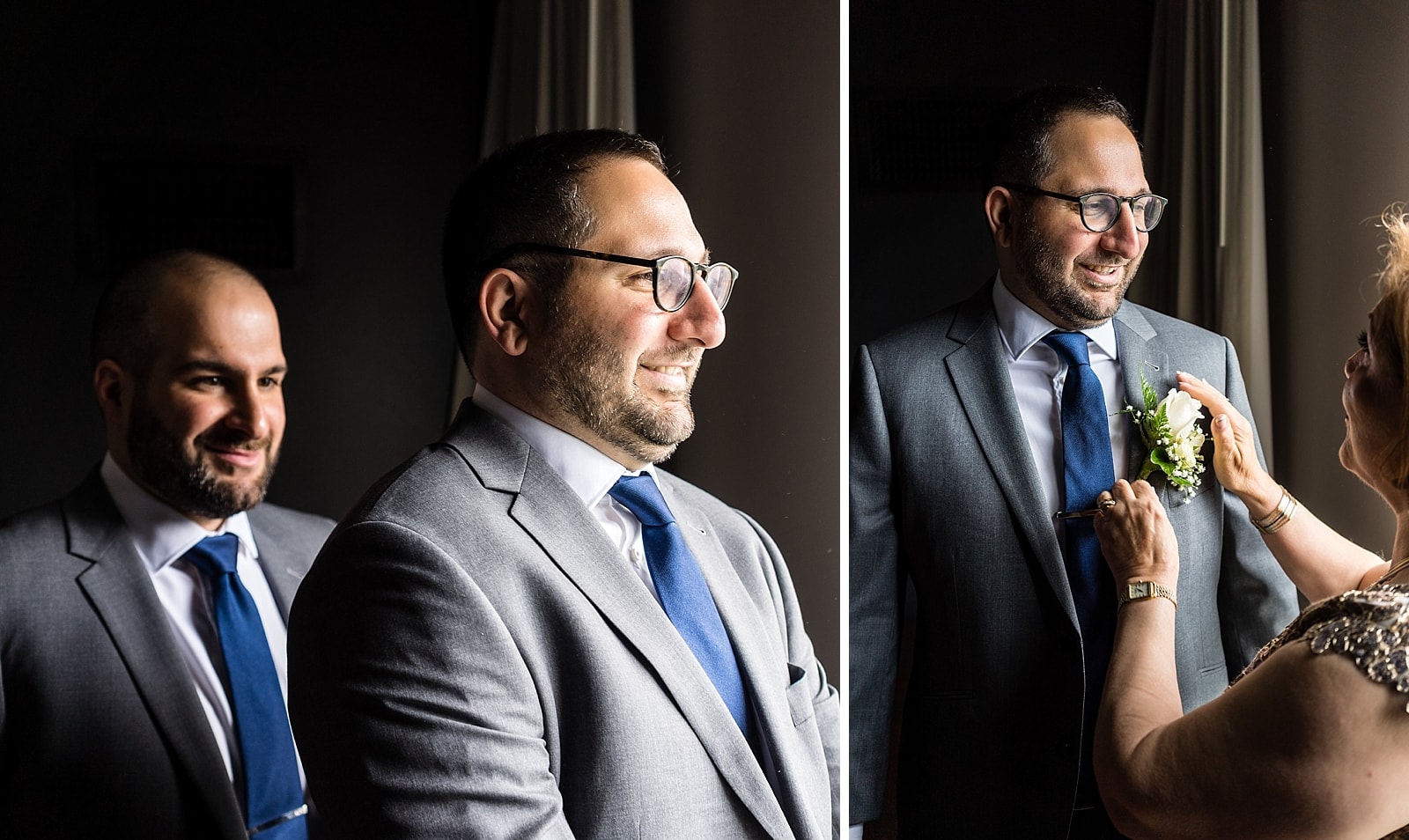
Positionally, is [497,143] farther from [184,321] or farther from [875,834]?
[875,834]

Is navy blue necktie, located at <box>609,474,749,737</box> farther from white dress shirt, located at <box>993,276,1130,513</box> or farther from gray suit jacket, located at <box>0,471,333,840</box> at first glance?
gray suit jacket, located at <box>0,471,333,840</box>

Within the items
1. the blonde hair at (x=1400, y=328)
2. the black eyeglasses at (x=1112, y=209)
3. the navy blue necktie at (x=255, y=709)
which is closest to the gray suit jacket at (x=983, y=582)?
the black eyeglasses at (x=1112, y=209)

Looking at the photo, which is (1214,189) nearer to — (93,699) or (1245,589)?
(1245,589)

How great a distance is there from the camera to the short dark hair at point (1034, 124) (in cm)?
158

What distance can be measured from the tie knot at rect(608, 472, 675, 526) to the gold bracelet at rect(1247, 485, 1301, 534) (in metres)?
0.86

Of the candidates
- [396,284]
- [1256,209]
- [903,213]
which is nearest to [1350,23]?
[1256,209]

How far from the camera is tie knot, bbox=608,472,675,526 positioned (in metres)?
1.67

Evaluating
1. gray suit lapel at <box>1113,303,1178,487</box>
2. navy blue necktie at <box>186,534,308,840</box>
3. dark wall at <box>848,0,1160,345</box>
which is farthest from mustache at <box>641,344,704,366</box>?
navy blue necktie at <box>186,534,308,840</box>

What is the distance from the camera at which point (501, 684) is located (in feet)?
4.42

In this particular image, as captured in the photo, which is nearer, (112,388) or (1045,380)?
(1045,380)

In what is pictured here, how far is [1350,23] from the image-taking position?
1.55m

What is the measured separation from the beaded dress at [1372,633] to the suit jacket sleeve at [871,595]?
0.64 m

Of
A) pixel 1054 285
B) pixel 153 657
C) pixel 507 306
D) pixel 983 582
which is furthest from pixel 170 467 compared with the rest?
pixel 1054 285

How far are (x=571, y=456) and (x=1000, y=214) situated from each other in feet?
2.41
